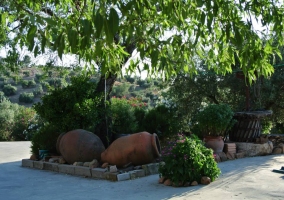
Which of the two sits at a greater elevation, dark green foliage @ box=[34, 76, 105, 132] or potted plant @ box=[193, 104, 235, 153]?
dark green foliage @ box=[34, 76, 105, 132]

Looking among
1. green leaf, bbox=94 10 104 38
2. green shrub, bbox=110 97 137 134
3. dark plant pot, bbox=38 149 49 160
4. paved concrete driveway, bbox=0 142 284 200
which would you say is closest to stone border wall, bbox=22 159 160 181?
paved concrete driveway, bbox=0 142 284 200

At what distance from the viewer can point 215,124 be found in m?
9.39

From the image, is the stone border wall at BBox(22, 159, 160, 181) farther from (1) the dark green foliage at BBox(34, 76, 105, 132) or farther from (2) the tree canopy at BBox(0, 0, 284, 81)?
(2) the tree canopy at BBox(0, 0, 284, 81)

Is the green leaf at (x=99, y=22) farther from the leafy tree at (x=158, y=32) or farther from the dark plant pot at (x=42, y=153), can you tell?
the dark plant pot at (x=42, y=153)

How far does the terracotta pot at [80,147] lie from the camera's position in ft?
27.6

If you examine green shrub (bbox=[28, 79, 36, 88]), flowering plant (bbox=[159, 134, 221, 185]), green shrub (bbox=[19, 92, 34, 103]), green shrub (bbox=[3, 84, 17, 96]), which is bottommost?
flowering plant (bbox=[159, 134, 221, 185])

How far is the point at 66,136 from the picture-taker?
28.3 feet

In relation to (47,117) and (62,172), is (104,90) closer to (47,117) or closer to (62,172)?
(47,117)

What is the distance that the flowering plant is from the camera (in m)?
6.20

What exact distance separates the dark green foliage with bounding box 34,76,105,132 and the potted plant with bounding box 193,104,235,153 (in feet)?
8.63

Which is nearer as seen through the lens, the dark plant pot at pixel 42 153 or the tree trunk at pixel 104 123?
the dark plant pot at pixel 42 153

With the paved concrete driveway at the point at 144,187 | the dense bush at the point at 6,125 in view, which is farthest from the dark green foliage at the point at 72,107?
the dense bush at the point at 6,125

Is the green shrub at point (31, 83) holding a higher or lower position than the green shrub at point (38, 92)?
higher

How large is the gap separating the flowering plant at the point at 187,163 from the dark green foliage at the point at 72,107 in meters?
3.18
